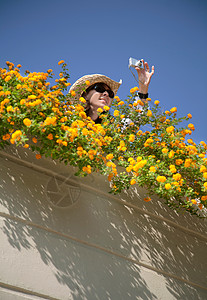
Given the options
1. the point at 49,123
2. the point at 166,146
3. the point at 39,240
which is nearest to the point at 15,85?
the point at 49,123

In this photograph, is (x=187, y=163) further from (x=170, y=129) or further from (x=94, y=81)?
(x=94, y=81)

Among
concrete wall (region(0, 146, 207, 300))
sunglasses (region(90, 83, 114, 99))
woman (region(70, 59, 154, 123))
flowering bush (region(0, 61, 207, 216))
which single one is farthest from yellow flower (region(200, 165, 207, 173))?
sunglasses (region(90, 83, 114, 99))

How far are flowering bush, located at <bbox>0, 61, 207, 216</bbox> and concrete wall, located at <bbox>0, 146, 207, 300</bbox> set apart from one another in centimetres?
24

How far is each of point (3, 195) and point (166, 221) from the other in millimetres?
1873

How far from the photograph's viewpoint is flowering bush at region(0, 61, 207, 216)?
2.41m

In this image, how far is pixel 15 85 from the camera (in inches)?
105

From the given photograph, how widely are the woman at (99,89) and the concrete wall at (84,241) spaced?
1.23 m

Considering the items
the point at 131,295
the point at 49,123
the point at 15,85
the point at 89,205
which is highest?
the point at 15,85

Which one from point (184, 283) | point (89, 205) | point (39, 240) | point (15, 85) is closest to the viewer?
point (39, 240)

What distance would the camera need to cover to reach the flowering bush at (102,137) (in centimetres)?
241

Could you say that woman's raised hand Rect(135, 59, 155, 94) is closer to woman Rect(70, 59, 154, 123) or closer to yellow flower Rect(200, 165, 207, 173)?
woman Rect(70, 59, 154, 123)

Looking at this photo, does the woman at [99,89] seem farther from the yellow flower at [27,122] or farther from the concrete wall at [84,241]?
the yellow flower at [27,122]

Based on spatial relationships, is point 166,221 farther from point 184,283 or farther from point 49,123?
point 49,123

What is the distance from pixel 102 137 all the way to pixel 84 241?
0.99 meters
